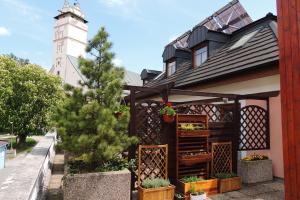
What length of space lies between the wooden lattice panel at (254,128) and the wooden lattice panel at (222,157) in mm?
703

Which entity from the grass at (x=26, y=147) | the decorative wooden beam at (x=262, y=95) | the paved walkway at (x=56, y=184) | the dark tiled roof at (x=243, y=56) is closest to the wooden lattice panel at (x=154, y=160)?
the paved walkway at (x=56, y=184)

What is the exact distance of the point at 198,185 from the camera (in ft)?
17.1

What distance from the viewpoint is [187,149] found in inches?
220

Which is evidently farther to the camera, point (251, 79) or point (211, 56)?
point (211, 56)

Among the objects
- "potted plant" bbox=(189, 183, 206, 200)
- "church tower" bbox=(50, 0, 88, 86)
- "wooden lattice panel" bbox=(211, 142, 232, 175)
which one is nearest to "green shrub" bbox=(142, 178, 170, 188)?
"potted plant" bbox=(189, 183, 206, 200)

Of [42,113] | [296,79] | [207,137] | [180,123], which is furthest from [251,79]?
[42,113]

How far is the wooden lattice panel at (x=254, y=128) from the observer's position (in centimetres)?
676

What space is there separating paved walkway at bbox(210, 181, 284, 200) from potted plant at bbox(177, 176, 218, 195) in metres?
0.19

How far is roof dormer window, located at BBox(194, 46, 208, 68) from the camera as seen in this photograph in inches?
441

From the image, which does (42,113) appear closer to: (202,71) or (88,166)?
(202,71)

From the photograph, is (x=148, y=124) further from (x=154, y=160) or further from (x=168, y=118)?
(x=154, y=160)

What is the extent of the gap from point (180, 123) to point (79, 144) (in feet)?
8.00

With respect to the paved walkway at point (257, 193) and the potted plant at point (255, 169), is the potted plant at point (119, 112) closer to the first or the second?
the paved walkway at point (257, 193)

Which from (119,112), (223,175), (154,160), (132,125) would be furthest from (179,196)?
(119,112)
